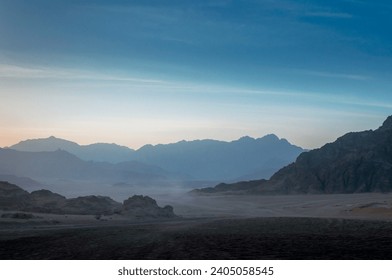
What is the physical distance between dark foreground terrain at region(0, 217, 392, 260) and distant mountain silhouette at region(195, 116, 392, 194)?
90.6 meters

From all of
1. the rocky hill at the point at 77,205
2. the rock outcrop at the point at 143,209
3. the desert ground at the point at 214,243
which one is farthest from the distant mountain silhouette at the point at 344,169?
the desert ground at the point at 214,243

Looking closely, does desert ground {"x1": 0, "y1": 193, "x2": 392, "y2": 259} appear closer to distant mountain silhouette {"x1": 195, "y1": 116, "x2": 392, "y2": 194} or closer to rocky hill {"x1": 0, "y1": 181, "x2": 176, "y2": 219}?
rocky hill {"x1": 0, "y1": 181, "x2": 176, "y2": 219}

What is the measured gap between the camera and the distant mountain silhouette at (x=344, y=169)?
123 meters

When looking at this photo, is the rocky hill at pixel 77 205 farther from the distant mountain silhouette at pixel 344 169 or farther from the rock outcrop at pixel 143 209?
the distant mountain silhouette at pixel 344 169

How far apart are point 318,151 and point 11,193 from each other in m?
103

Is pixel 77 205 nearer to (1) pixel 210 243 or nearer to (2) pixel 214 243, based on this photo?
(1) pixel 210 243

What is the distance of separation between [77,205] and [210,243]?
40.6 meters

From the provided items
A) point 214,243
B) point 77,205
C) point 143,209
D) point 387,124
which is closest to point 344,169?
point 387,124

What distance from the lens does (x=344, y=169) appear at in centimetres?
12875

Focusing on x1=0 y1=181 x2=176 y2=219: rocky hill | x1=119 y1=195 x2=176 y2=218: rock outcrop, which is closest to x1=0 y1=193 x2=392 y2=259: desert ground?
x1=119 y1=195 x2=176 y2=218: rock outcrop

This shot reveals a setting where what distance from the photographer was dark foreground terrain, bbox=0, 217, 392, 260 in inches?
892

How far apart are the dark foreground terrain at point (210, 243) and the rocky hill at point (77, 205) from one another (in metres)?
22.3
